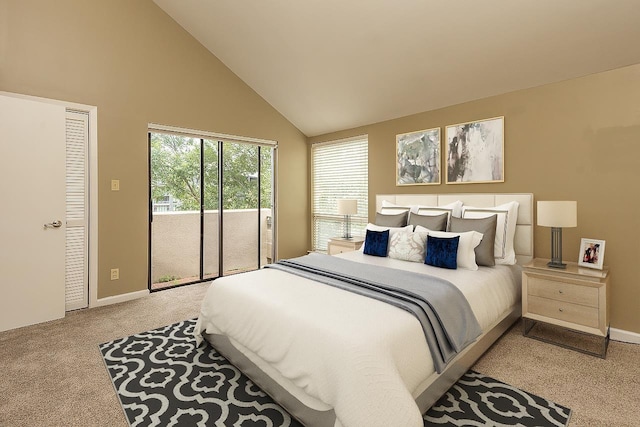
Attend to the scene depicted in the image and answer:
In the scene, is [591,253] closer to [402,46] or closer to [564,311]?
[564,311]

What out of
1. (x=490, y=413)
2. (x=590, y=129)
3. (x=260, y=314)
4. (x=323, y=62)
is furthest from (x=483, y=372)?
(x=323, y=62)

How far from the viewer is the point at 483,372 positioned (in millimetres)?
2238

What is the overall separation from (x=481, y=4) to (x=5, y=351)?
4.72m

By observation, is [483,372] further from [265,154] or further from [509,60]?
[265,154]

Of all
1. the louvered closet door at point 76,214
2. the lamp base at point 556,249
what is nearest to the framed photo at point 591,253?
the lamp base at point 556,249

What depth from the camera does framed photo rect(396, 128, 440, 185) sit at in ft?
12.8

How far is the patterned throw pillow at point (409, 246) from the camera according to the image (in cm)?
306

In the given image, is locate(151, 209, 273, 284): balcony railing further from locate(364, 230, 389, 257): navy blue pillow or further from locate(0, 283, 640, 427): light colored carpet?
locate(364, 230, 389, 257): navy blue pillow

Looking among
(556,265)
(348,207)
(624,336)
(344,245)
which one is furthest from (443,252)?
(348,207)

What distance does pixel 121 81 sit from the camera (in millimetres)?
3611

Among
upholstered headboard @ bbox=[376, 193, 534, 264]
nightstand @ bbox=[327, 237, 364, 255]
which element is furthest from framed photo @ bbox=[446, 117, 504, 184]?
nightstand @ bbox=[327, 237, 364, 255]

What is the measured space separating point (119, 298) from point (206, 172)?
1899 mm

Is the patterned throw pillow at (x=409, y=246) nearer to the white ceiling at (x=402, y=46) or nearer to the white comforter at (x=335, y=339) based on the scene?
the white comforter at (x=335, y=339)

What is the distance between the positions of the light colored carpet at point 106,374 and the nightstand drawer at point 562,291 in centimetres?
41
